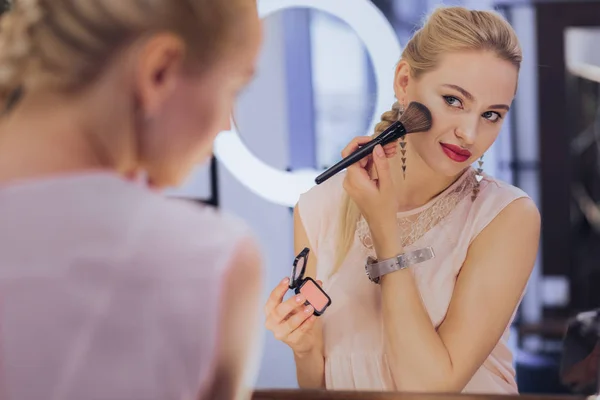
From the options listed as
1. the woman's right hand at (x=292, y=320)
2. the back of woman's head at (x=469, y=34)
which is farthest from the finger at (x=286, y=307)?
the back of woman's head at (x=469, y=34)

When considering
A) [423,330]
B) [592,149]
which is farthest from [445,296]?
[592,149]

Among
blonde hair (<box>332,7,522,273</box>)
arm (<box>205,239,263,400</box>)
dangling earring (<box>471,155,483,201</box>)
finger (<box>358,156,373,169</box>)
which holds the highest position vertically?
arm (<box>205,239,263,400</box>)

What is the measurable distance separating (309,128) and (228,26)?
860 millimetres

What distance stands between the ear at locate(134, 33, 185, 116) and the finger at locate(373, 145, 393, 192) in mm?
797

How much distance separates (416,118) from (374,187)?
0.16m

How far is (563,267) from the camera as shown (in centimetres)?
140

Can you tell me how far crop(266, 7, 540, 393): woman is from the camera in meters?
1.36

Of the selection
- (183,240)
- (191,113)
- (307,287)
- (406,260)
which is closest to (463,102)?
(406,260)

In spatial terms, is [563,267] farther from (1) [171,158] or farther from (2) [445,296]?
(1) [171,158]

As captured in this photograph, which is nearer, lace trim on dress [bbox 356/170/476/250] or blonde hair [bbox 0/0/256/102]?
blonde hair [bbox 0/0/256/102]

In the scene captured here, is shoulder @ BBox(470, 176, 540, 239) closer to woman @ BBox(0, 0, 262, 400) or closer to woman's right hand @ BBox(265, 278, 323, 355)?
woman's right hand @ BBox(265, 278, 323, 355)

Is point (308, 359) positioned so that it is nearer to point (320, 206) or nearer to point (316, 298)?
point (316, 298)

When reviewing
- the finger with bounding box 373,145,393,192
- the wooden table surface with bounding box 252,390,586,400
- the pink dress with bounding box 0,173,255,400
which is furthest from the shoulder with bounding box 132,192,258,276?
the wooden table surface with bounding box 252,390,586,400

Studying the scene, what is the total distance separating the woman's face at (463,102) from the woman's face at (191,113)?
2.51 ft
